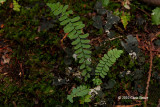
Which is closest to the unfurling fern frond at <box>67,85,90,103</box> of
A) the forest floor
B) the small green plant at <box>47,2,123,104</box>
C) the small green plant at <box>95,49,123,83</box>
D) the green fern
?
the small green plant at <box>47,2,123,104</box>

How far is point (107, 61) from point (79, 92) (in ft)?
2.54

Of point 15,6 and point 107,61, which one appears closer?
point 107,61

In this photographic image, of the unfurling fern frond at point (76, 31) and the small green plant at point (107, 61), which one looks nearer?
the unfurling fern frond at point (76, 31)

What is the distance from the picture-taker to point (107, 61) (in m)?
2.85

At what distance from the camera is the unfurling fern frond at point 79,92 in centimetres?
278

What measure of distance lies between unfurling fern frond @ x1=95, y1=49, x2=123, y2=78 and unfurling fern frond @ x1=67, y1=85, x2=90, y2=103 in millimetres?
400

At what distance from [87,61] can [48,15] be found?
54.7 inches

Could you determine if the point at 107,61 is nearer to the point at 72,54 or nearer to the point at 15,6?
the point at 72,54

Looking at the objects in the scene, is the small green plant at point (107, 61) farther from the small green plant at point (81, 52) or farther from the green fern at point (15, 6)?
the green fern at point (15, 6)

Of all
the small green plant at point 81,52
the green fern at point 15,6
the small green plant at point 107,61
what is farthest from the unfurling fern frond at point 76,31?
the green fern at point 15,6

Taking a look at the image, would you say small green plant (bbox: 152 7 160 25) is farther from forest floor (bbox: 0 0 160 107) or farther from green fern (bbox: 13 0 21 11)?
green fern (bbox: 13 0 21 11)

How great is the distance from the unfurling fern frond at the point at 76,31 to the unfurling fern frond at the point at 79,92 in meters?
0.24

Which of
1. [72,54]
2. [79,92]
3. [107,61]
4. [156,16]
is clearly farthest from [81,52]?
[156,16]

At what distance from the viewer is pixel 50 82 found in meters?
3.04
